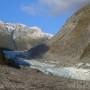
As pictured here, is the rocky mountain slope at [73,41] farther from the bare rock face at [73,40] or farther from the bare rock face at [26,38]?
the bare rock face at [26,38]

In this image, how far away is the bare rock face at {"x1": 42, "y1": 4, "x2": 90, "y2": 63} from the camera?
144 feet

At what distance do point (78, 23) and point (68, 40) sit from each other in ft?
15.7

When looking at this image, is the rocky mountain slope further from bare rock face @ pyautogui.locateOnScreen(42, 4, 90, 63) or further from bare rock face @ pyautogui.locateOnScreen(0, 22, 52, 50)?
bare rock face @ pyautogui.locateOnScreen(0, 22, 52, 50)

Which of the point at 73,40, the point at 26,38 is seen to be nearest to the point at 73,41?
the point at 73,40

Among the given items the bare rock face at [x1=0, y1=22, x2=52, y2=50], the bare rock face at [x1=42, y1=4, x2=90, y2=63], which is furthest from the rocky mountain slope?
the bare rock face at [x1=0, y1=22, x2=52, y2=50]

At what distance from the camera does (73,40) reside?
49219 millimetres

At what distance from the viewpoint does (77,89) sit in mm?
16703

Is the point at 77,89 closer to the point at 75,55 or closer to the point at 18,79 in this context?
the point at 18,79

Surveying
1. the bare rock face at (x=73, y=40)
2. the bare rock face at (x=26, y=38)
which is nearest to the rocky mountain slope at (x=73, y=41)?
the bare rock face at (x=73, y=40)

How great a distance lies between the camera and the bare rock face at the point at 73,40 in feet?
144

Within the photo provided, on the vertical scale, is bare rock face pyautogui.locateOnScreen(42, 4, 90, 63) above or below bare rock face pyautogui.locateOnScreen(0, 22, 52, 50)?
below

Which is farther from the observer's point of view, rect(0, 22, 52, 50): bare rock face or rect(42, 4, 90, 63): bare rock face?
rect(0, 22, 52, 50): bare rock face

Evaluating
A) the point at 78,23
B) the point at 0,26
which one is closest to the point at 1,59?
the point at 78,23

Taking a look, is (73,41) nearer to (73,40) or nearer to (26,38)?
(73,40)
